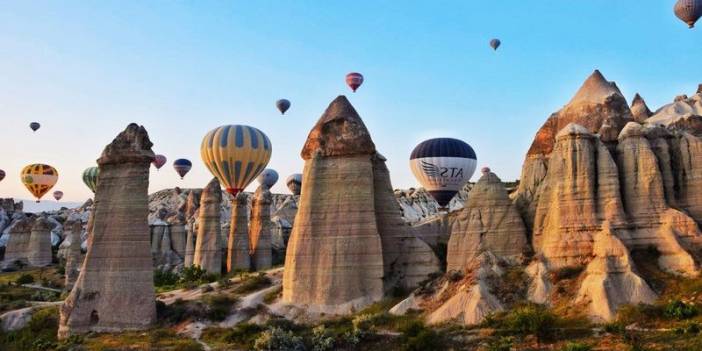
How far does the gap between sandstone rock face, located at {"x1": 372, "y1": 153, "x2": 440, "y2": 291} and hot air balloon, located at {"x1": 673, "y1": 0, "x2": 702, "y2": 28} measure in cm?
2696

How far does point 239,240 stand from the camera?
51.7 metres

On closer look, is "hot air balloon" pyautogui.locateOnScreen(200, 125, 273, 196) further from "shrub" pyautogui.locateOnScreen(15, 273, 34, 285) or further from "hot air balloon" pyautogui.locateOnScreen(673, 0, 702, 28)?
"hot air balloon" pyautogui.locateOnScreen(673, 0, 702, 28)

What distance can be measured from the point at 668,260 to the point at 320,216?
1515 centimetres

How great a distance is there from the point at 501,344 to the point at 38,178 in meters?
78.1

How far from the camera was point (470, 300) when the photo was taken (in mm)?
26719

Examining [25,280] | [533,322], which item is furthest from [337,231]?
[25,280]

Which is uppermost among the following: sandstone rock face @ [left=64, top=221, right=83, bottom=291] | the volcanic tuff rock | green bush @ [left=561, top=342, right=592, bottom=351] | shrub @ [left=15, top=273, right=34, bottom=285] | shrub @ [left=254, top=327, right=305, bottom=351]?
the volcanic tuff rock

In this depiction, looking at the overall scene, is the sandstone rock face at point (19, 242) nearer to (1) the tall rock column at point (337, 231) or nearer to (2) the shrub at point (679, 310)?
(1) the tall rock column at point (337, 231)

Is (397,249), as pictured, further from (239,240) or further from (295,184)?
(295,184)

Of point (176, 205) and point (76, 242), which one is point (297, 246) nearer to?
point (76, 242)

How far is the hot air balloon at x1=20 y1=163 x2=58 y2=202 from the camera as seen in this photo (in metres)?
85.3

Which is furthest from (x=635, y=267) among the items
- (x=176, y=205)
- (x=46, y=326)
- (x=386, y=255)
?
(x=176, y=205)

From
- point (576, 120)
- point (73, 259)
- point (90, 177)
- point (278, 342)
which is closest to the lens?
point (278, 342)

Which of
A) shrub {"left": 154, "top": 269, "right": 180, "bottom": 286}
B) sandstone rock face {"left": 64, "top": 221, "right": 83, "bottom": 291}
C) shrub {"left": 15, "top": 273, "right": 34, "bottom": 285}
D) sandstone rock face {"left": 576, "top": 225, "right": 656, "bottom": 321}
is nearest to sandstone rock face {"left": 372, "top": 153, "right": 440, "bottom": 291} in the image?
sandstone rock face {"left": 576, "top": 225, "right": 656, "bottom": 321}
